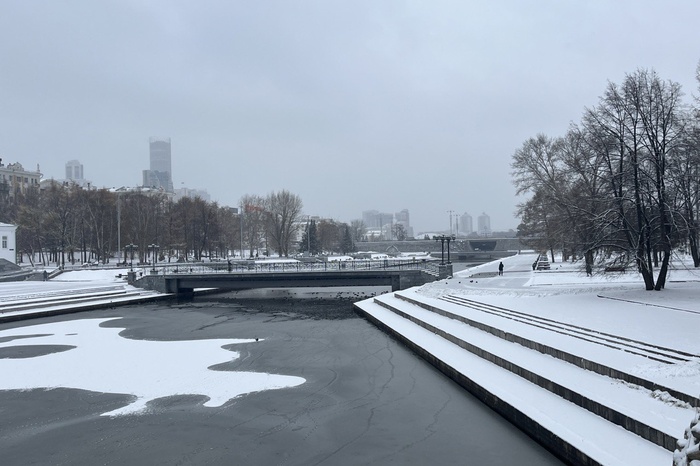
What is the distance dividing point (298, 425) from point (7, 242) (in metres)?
77.7

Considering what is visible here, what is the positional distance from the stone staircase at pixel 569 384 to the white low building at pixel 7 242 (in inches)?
2807

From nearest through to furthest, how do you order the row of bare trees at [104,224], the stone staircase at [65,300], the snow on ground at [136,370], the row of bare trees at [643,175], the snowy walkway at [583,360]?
the snowy walkway at [583,360] → the snow on ground at [136,370] → the row of bare trees at [643,175] → the stone staircase at [65,300] → the row of bare trees at [104,224]

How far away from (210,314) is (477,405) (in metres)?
31.7

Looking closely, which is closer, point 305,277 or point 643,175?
point 643,175

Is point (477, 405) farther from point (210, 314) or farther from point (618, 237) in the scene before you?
point (210, 314)

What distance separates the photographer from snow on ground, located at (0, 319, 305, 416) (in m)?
18.7

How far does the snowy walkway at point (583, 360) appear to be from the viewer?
36.4 feet

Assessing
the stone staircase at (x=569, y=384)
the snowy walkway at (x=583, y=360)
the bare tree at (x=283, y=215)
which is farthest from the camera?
the bare tree at (x=283, y=215)

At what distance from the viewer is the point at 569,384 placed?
46.0ft

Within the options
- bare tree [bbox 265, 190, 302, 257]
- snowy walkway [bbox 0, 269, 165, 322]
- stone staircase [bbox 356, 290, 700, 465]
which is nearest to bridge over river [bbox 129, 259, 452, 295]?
snowy walkway [bbox 0, 269, 165, 322]

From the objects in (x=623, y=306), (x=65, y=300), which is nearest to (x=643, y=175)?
(x=623, y=306)

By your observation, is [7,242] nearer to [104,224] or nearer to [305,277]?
[104,224]

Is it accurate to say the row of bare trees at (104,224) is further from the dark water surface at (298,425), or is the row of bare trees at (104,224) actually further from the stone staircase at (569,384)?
the stone staircase at (569,384)

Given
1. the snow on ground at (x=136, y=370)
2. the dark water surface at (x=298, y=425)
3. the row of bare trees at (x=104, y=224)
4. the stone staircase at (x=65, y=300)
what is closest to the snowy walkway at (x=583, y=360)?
the dark water surface at (x=298, y=425)
